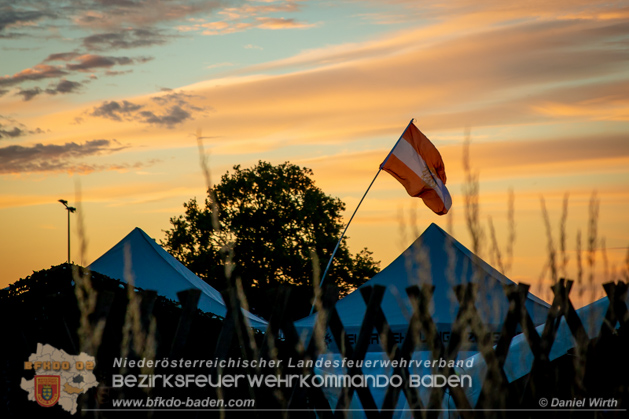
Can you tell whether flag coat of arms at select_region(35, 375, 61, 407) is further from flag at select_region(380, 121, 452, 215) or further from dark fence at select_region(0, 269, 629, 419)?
flag at select_region(380, 121, 452, 215)

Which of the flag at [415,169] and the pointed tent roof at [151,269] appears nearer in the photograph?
the pointed tent roof at [151,269]

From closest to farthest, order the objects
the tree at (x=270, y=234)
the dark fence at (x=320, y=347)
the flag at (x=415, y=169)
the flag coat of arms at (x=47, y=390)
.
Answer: the dark fence at (x=320, y=347) → the flag coat of arms at (x=47, y=390) → the flag at (x=415, y=169) → the tree at (x=270, y=234)

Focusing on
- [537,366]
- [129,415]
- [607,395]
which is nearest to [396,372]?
[537,366]

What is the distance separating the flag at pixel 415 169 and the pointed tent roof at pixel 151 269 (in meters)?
4.06

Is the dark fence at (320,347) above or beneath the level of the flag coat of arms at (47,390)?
above

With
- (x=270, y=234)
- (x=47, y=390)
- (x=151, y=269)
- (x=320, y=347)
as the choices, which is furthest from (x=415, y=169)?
(x=270, y=234)

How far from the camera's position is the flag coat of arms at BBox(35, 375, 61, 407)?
13.4ft

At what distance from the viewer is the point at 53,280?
16.7ft

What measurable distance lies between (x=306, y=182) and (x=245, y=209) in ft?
12.4

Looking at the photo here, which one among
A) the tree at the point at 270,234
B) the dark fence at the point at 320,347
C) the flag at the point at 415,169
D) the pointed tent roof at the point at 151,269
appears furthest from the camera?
the tree at the point at 270,234

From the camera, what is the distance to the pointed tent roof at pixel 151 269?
10413mm

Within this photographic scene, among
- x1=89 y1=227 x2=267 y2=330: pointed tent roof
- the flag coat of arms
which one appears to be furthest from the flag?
the flag coat of arms

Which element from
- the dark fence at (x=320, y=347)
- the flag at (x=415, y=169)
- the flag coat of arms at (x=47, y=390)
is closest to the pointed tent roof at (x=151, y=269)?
the flag at (x=415, y=169)

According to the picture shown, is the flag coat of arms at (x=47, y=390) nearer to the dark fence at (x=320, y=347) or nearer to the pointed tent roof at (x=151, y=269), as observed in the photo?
the dark fence at (x=320, y=347)
